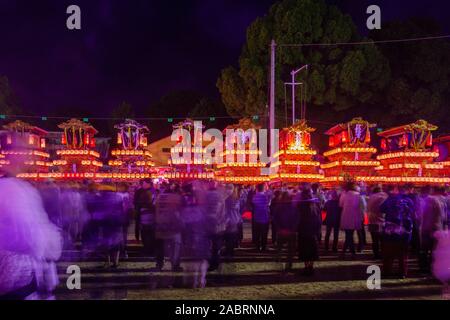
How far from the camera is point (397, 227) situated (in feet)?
31.0

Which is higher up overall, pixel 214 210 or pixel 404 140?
pixel 404 140

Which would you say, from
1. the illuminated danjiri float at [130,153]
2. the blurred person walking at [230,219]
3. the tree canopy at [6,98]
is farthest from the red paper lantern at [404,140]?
the tree canopy at [6,98]

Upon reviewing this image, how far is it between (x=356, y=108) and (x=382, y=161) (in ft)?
23.5

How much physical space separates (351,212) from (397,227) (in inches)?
102

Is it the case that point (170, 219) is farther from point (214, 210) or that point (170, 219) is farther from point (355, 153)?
point (355, 153)

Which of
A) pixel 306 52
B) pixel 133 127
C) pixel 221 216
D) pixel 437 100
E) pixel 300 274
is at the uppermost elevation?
pixel 306 52

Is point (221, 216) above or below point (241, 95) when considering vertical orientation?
below

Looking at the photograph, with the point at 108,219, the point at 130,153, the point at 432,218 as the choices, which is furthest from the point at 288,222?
the point at 130,153

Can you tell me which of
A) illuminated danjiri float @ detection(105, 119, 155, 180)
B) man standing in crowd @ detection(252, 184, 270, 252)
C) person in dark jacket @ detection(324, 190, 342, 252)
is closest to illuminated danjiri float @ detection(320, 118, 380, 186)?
illuminated danjiri float @ detection(105, 119, 155, 180)

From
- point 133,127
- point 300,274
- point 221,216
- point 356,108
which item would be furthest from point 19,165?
point 356,108

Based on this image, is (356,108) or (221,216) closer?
(221,216)

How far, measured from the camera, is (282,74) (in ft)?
111
